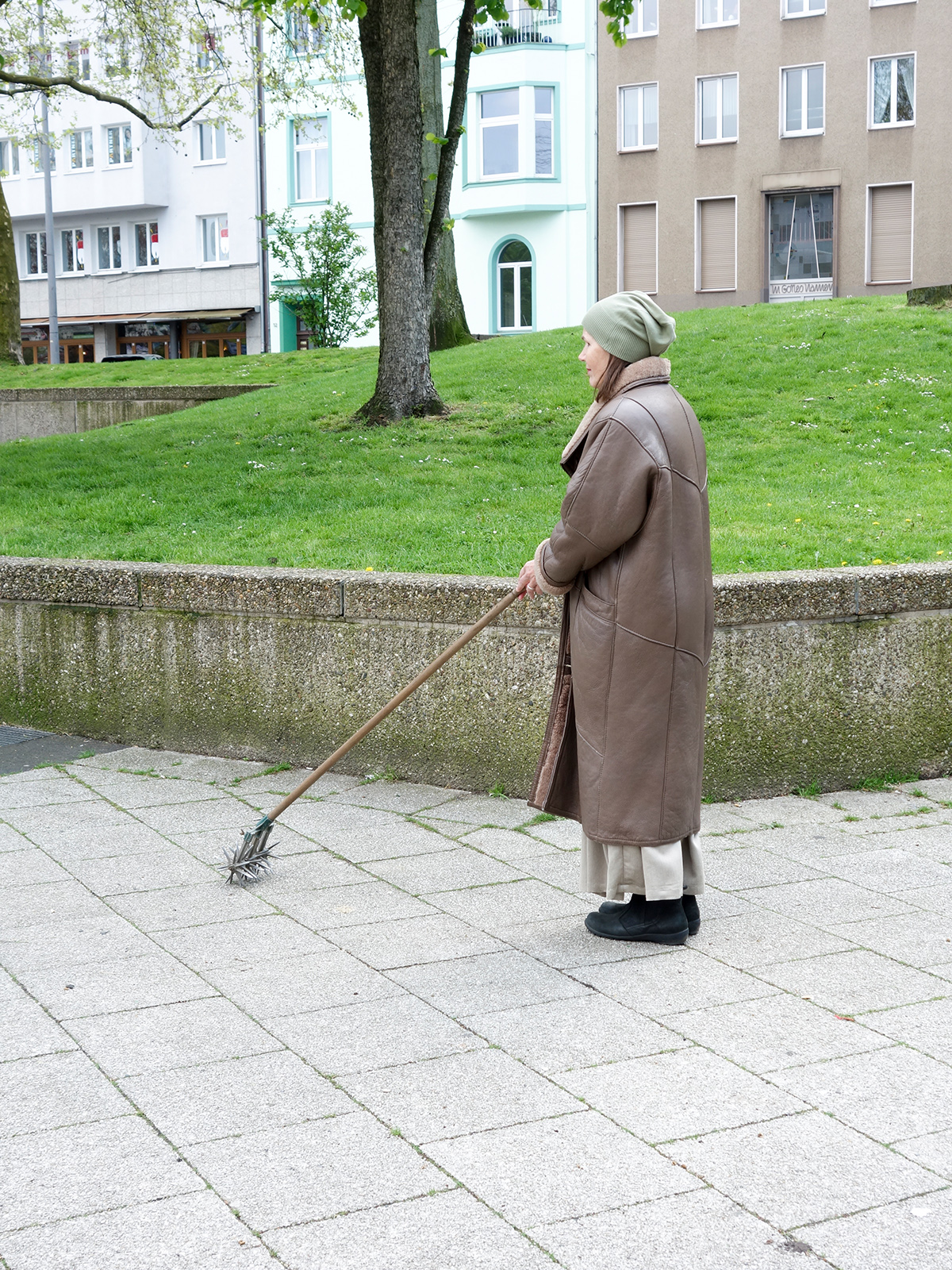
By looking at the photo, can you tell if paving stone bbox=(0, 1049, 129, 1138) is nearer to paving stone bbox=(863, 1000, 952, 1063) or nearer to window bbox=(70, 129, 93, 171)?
paving stone bbox=(863, 1000, 952, 1063)

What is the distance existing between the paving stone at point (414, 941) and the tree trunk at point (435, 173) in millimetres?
11201

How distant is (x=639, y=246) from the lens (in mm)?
38156

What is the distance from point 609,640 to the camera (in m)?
4.07

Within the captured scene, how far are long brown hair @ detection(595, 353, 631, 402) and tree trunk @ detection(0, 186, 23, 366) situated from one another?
20.8 m

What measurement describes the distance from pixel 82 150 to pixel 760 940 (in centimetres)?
4724

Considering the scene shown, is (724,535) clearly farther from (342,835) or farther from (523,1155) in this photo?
(523,1155)

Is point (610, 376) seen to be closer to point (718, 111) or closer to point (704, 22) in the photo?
point (718, 111)

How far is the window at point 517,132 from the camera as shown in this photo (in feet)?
124

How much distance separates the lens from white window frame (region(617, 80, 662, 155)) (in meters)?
37.5

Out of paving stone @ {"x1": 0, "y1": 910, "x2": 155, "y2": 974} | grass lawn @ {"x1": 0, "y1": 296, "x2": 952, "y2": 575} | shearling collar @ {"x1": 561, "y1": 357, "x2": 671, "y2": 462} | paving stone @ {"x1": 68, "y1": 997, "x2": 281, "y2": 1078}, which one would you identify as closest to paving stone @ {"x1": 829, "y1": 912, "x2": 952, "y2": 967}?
shearling collar @ {"x1": 561, "y1": 357, "x2": 671, "y2": 462}

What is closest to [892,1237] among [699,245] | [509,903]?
[509,903]

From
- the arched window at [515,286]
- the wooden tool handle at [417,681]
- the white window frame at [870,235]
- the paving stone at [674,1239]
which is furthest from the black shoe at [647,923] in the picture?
the arched window at [515,286]

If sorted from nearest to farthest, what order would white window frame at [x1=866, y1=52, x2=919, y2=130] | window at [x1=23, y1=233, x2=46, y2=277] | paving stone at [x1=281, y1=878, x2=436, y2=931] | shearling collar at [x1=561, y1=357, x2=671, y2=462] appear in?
shearling collar at [x1=561, y1=357, x2=671, y2=462]
paving stone at [x1=281, y1=878, x2=436, y2=931]
white window frame at [x1=866, y1=52, x2=919, y2=130]
window at [x1=23, y1=233, x2=46, y2=277]

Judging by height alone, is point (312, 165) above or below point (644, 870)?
above
